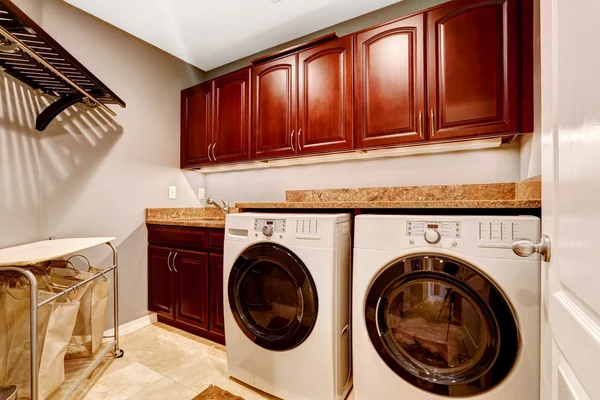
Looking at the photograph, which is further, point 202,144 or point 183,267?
point 202,144

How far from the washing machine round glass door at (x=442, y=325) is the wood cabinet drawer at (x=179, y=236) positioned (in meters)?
1.33

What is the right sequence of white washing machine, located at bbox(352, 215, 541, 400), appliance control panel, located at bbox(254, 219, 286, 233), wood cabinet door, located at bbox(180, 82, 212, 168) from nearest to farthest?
white washing machine, located at bbox(352, 215, 541, 400), appliance control panel, located at bbox(254, 219, 286, 233), wood cabinet door, located at bbox(180, 82, 212, 168)

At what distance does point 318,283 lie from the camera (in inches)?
53.1

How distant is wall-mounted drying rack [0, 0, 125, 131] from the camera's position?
3.62ft

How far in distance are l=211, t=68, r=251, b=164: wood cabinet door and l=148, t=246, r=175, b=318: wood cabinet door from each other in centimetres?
92

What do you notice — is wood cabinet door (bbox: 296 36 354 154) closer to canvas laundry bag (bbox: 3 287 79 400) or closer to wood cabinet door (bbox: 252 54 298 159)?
wood cabinet door (bbox: 252 54 298 159)

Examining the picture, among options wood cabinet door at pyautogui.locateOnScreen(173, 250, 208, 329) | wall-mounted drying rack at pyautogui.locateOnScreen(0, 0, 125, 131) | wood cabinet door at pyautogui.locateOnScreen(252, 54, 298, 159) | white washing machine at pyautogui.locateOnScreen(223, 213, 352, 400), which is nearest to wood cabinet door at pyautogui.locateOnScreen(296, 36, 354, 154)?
wood cabinet door at pyautogui.locateOnScreen(252, 54, 298, 159)

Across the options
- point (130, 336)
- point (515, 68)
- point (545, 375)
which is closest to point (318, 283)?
point (545, 375)

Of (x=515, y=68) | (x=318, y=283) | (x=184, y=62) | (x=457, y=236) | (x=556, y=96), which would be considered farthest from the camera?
(x=184, y=62)

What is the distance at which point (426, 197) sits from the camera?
1913 mm

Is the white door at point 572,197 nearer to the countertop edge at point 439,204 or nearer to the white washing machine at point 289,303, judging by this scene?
the countertop edge at point 439,204

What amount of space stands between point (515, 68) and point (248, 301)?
1.89 m

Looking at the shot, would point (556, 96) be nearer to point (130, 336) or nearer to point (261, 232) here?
point (261, 232)

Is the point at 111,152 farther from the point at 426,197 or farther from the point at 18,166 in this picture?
the point at 426,197
